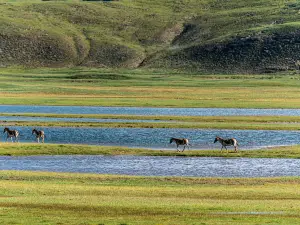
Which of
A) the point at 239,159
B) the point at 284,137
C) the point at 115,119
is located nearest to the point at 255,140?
the point at 284,137

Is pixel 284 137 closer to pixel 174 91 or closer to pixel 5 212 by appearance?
pixel 5 212

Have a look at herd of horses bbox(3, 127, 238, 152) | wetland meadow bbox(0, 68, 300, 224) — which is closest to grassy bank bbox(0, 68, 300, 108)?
wetland meadow bbox(0, 68, 300, 224)

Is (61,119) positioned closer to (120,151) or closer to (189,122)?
(189,122)

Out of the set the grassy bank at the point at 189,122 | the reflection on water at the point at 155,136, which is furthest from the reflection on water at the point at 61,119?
the reflection on water at the point at 155,136

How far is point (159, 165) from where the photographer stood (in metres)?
45.0

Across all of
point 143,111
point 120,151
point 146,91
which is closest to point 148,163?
point 120,151

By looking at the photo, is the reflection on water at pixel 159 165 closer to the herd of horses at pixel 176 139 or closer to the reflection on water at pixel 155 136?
the herd of horses at pixel 176 139

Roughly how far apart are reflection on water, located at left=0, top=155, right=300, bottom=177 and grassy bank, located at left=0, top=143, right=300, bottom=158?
1410mm

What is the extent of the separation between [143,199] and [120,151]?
21.0 meters

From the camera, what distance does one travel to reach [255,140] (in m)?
60.3

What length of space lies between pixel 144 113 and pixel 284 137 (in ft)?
90.1

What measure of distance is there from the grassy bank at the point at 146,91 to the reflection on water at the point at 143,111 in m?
4.98

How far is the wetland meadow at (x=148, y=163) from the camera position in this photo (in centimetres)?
2745

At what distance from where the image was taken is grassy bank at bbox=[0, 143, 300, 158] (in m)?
50.0
